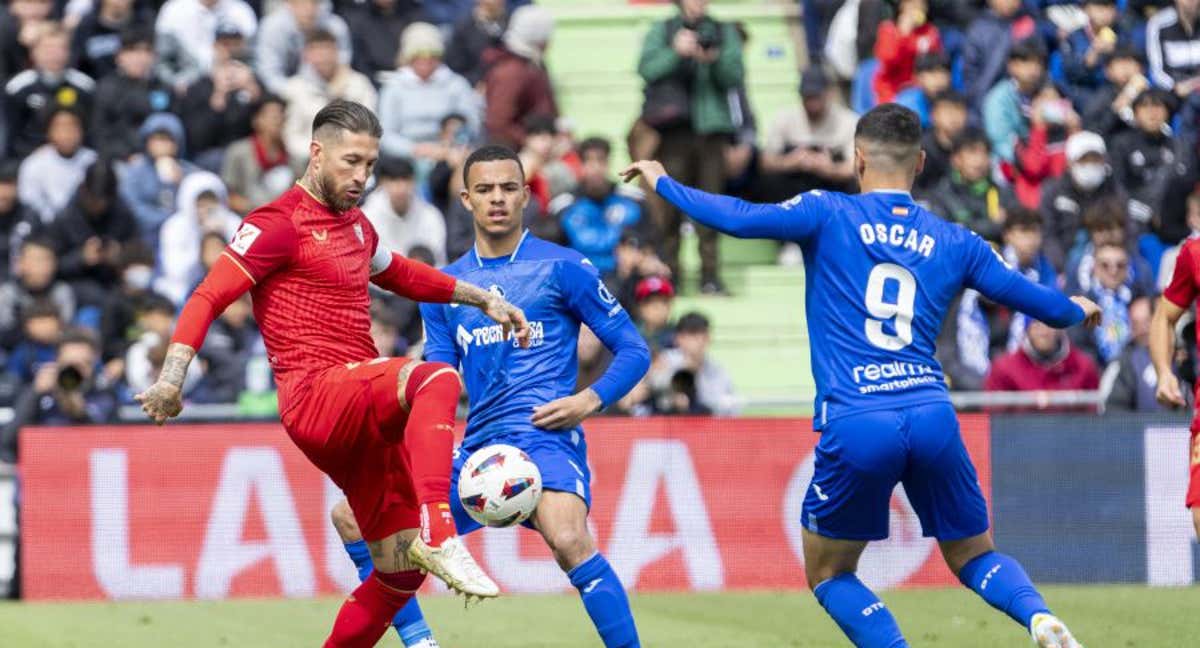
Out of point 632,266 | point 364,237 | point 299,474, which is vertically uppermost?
point 364,237

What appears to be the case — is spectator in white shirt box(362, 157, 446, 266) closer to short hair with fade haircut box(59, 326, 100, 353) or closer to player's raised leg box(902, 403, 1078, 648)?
short hair with fade haircut box(59, 326, 100, 353)

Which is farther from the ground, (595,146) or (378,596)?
(595,146)

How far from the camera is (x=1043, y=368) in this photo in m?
15.3

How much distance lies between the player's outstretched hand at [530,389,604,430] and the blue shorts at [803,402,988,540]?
111cm

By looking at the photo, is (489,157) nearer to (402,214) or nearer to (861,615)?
(861,615)

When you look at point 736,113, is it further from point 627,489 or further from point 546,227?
point 627,489

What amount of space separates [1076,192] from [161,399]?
1123 centimetres

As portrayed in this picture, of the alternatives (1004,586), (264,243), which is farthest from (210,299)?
(1004,586)

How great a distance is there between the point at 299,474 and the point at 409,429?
6319mm

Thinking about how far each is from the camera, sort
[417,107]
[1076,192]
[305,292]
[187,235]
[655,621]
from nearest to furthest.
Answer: [305,292] < [655,621] < [187,235] < [1076,192] < [417,107]

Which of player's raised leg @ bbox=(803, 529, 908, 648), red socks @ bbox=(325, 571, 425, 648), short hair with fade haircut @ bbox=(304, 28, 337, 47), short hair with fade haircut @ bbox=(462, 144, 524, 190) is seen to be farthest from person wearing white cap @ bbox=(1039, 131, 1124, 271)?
red socks @ bbox=(325, 571, 425, 648)

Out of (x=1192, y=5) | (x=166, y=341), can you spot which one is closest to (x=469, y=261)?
(x=166, y=341)

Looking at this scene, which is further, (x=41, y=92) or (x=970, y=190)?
(x=41, y=92)

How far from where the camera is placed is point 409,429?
8.41 metres
